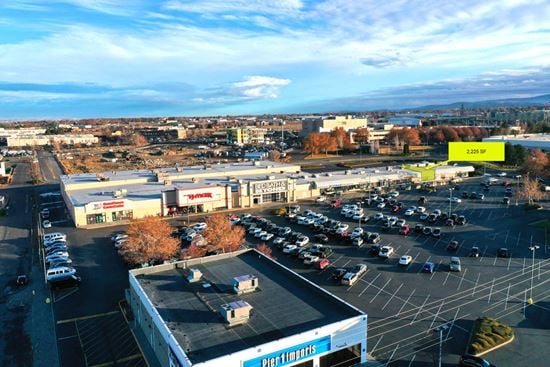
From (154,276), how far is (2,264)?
1488 cm

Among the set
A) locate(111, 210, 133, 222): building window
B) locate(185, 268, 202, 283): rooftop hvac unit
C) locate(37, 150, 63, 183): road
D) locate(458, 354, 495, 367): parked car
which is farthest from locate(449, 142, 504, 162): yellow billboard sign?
locate(37, 150, 63, 183): road

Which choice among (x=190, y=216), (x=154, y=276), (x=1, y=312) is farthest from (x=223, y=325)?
(x=190, y=216)

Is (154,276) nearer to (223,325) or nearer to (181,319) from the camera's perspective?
(181,319)

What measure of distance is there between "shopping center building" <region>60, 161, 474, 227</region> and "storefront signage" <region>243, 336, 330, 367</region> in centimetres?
2751

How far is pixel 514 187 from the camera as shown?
50906mm

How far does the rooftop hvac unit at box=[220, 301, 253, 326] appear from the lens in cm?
1509

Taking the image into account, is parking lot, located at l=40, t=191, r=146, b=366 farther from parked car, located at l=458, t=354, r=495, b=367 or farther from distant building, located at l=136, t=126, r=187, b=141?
distant building, located at l=136, t=126, r=187, b=141

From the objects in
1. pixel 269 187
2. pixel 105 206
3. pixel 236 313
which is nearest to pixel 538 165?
pixel 269 187

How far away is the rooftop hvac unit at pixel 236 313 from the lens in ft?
49.5

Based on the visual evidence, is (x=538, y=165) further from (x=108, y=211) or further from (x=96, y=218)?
(x=96, y=218)

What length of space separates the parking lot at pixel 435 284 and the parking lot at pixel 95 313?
34.7ft

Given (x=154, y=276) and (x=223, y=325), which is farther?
(x=154, y=276)

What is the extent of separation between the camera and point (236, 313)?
1512 centimetres

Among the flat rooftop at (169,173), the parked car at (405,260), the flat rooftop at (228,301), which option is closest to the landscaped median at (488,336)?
the flat rooftop at (228,301)
